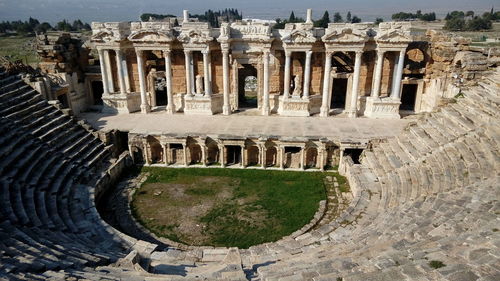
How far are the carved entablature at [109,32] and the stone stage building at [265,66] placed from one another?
55 mm

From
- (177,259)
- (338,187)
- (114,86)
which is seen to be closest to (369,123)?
(338,187)

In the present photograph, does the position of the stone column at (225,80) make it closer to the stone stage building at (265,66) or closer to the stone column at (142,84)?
the stone stage building at (265,66)

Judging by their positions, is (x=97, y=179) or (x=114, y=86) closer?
(x=97, y=179)

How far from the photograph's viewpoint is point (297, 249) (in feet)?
34.1

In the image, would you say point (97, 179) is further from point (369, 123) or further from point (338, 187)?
point (369, 123)

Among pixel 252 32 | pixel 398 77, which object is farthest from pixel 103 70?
pixel 398 77

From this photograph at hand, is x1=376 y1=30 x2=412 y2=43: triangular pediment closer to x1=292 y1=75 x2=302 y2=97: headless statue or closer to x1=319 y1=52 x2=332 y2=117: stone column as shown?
x1=319 y1=52 x2=332 y2=117: stone column

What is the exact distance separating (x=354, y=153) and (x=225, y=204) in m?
7.03

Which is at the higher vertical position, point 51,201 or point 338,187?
point 51,201

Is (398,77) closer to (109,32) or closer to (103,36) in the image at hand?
(109,32)

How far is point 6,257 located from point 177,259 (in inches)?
158

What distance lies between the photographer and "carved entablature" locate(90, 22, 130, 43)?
825 inches

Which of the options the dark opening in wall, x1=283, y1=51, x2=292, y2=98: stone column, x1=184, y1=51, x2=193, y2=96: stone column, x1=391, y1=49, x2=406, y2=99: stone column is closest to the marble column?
the dark opening in wall

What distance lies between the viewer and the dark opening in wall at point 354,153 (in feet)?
57.9
